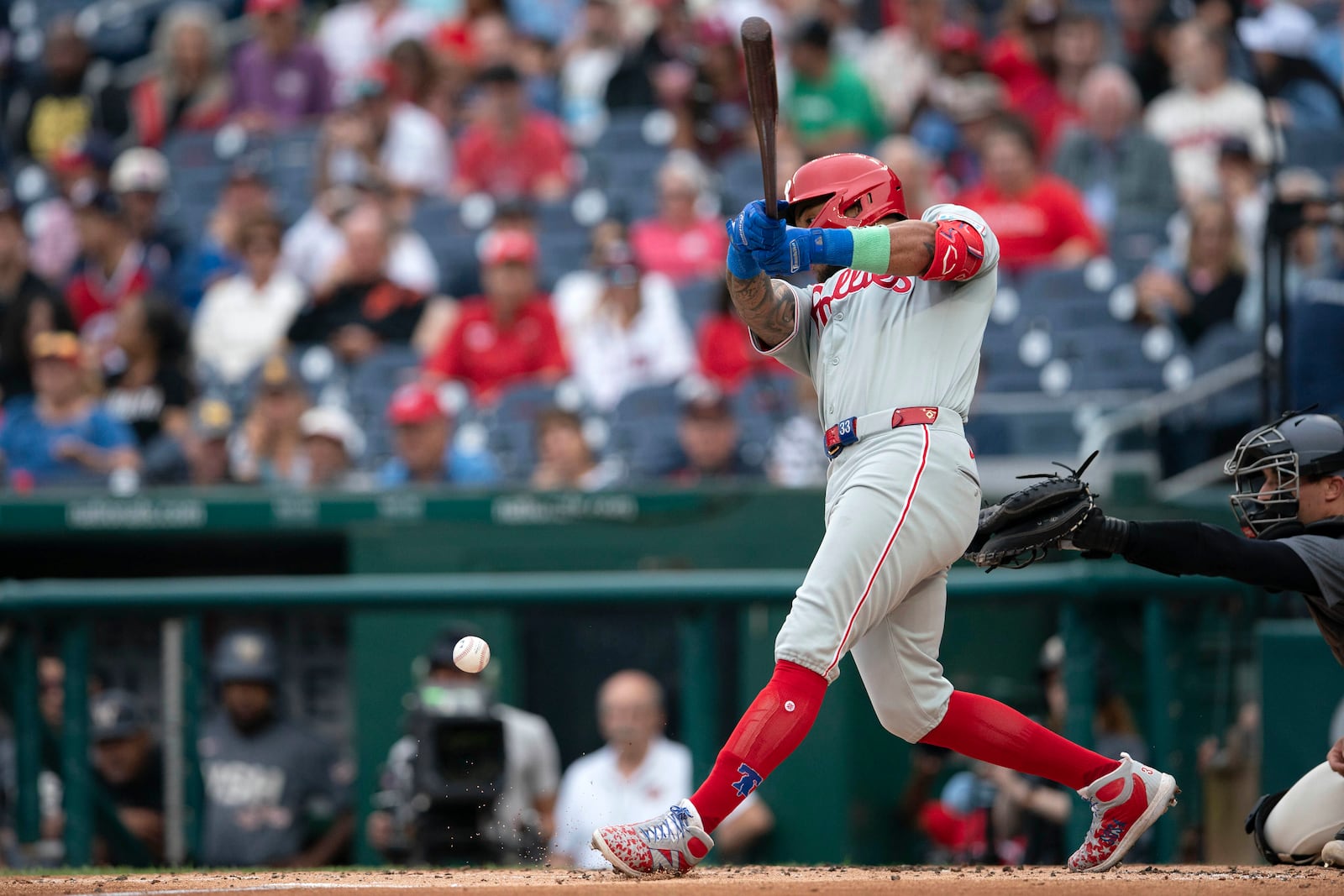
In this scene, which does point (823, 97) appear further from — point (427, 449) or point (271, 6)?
point (271, 6)

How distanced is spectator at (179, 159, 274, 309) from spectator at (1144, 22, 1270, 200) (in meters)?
4.91

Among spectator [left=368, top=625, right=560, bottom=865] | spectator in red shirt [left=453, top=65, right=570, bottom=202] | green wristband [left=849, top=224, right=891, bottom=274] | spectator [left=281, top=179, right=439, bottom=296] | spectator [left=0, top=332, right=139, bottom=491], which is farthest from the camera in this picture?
spectator in red shirt [left=453, top=65, right=570, bottom=202]

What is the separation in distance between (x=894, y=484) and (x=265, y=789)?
302cm

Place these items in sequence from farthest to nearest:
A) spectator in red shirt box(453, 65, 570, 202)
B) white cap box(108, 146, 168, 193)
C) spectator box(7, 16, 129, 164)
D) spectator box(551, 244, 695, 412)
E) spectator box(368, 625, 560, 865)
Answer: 1. spectator box(7, 16, 129, 164)
2. white cap box(108, 146, 168, 193)
3. spectator in red shirt box(453, 65, 570, 202)
4. spectator box(551, 244, 695, 412)
5. spectator box(368, 625, 560, 865)

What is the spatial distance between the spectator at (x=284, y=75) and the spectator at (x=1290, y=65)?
5.55m

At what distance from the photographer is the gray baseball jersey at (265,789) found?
566 centimetres

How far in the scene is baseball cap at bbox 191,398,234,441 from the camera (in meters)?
7.41

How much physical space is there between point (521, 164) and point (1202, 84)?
3664 mm

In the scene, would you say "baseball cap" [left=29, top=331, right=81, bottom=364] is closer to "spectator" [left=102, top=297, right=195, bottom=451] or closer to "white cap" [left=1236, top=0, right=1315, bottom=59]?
"spectator" [left=102, top=297, right=195, bottom=451]

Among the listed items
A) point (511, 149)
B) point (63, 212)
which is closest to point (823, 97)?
point (511, 149)

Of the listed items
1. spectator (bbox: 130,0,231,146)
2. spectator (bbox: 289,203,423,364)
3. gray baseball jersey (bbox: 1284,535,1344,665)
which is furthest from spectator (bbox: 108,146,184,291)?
gray baseball jersey (bbox: 1284,535,1344,665)

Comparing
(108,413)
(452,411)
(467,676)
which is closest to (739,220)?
(467,676)

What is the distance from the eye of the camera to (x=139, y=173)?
33.3ft

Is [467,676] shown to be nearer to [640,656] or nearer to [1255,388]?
[640,656]
